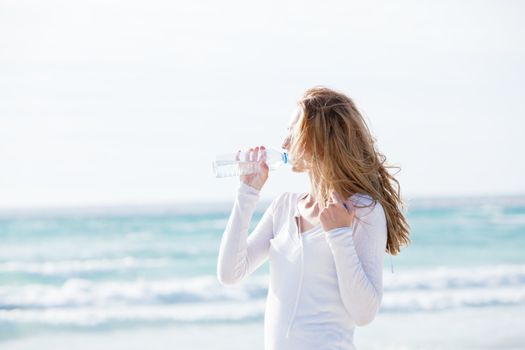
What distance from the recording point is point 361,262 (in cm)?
276

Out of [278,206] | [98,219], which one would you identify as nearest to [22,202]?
[98,219]

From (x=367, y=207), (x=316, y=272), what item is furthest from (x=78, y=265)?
(x=367, y=207)

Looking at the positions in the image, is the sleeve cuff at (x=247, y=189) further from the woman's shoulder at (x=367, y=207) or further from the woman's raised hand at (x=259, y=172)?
the woman's shoulder at (x=367, y=207)

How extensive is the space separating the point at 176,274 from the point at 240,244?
10744 millimetres

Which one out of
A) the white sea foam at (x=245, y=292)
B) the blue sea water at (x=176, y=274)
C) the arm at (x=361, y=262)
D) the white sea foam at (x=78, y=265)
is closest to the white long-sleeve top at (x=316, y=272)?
the arm at (x=361, y=262)

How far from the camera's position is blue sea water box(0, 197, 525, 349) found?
9500 mm

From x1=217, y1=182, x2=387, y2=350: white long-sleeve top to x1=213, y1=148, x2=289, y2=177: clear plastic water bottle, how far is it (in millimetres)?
76

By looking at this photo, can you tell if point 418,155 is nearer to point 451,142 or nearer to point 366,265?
point 451,142

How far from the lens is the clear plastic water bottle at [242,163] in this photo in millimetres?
3053

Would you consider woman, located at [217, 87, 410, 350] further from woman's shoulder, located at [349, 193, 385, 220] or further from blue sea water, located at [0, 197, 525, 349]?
blue sea water, located at [0, 197, 525, 349]

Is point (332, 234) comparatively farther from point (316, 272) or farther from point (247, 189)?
point (247, 189)

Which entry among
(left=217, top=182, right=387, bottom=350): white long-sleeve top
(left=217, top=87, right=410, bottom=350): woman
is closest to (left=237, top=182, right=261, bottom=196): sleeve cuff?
(left=217, top=182, right=387, bottom=350): white long-sleeve top

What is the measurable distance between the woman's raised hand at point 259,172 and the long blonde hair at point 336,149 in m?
0.15

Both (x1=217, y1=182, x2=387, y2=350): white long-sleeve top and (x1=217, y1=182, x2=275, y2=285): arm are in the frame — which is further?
(x1=217, y1=182, x2=275, y2=285): arm
